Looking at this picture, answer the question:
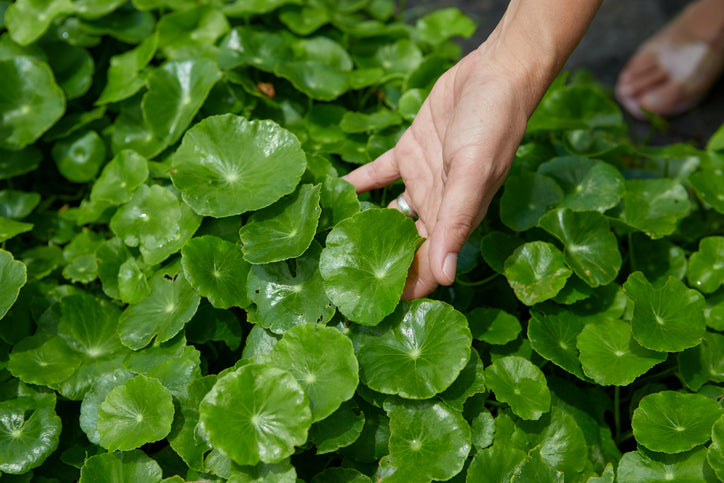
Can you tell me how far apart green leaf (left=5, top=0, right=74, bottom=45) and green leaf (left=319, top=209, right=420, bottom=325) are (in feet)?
5.46

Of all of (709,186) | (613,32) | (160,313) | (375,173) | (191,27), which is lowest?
(613,32)

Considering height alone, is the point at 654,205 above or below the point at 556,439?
above

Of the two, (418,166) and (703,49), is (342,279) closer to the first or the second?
(418,166)

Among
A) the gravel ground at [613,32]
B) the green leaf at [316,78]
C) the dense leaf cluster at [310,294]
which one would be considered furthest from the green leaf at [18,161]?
the gravel ground at [613,32]

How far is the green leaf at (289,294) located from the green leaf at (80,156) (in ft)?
3.41

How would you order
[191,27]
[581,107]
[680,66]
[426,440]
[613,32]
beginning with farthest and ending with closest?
[613,32] → [680,66] → [191,27] → [581,107] → [426,440]

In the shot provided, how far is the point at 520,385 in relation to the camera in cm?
154

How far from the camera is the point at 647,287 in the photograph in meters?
1.61

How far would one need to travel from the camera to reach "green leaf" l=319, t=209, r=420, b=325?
1426 mm

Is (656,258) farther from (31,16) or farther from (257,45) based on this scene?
(31,16)

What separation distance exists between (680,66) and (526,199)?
Result: 2.04 meters

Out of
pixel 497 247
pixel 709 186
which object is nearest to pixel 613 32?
pixel 709 186

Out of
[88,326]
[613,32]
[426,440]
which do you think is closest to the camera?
[426,440]

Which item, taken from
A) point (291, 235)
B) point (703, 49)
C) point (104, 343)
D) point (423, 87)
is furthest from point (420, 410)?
point (703, 49)
